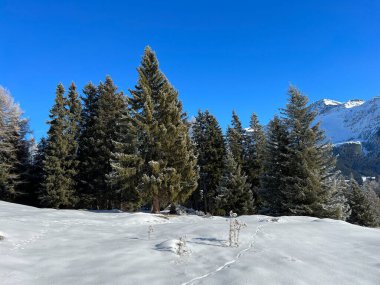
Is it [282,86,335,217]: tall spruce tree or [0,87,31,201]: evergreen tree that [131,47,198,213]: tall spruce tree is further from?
[0,87,31,201]: evergreen tree

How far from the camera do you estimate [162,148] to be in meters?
21.6

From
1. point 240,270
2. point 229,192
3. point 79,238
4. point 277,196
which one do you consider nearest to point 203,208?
point 229,192

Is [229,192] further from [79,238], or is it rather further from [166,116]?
[79,238]

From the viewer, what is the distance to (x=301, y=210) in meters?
23.3

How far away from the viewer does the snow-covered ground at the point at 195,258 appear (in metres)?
5.05

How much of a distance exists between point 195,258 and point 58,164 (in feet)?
94.1

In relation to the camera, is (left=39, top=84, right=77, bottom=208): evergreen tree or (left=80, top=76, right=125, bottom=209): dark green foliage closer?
(left=39, top=84, right=77, bottom=208): evergreen tree

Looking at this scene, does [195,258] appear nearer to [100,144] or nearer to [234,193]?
[234,193]

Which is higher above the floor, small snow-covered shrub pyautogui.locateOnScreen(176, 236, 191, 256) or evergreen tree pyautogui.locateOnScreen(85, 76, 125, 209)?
evergreen tree pyautogui.locateOnScreen(85, 76, 125, 209)

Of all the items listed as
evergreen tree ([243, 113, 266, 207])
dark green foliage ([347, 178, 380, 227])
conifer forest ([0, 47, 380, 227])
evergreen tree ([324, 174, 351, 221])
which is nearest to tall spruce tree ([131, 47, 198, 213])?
conifer forest ([0, 47, 380, 227])

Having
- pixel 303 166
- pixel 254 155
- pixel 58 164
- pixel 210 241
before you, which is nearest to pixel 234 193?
pixel 254 155

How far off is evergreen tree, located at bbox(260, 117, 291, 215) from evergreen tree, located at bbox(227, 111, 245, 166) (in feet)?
35.8

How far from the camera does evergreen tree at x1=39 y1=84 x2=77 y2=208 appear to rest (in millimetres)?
31031

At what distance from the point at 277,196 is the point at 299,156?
12.4 ft
